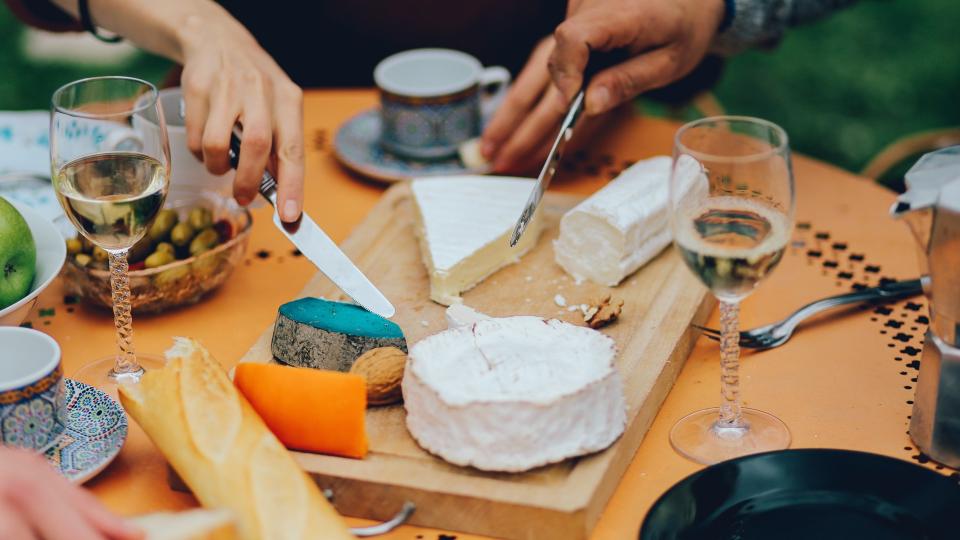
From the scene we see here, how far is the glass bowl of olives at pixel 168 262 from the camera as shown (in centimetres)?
A: 185

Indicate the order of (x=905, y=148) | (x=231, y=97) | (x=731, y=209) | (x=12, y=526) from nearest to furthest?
1. (x=12, y=526)
2. (x=731, y=209)
3. (x=231, y=97)
4. (x=905, y=148)

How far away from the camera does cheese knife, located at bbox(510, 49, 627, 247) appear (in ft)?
6.39

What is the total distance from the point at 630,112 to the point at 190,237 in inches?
45.7

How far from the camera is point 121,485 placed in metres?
1.52

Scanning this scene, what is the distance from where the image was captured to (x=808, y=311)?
183 cm

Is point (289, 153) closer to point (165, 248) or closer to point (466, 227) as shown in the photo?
point (165, 248)

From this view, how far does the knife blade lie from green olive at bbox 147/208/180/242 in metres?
0.21

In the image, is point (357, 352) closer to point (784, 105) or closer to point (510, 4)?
point (510, 4)

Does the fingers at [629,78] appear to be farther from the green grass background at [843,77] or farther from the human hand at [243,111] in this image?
the green grass background at [843,77]

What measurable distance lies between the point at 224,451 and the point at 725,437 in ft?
2.24

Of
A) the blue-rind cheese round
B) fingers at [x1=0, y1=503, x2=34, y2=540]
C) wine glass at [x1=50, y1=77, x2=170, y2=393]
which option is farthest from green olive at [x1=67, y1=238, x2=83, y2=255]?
fingers at [x1=0, y1=503, x2=34, y2=540]

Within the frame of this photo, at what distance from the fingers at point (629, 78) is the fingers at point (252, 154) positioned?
625 millimetres

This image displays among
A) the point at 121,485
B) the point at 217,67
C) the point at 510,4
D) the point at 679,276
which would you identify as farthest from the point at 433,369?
the point at 510,4

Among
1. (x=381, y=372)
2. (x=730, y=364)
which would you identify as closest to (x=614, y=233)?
(x=730, y=364)
